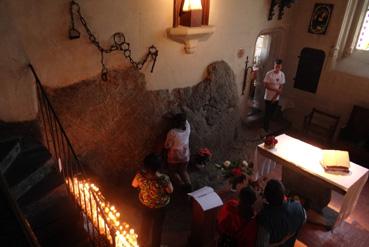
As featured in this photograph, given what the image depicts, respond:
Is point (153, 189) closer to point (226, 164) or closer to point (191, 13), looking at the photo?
point (226, 164)

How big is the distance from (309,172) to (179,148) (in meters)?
2.03

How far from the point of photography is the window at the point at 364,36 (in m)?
7.02

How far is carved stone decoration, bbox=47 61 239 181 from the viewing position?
453 centimetres

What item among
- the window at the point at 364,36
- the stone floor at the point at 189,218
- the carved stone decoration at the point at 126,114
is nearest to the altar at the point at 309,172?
the stone floor at the point at 189,218

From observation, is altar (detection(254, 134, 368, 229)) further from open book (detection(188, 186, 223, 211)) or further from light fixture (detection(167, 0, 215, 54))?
light fixture (detection(167, 0, 215, 54))

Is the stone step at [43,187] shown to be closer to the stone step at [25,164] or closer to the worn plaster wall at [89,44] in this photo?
the stone step at [25,164]

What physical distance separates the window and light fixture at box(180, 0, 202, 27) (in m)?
4.26

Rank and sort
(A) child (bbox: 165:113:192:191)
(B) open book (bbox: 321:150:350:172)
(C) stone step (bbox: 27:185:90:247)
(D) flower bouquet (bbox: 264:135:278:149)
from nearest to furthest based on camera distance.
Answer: (C) stone step (bbox: 27:185:90:247), (B) open book (bbox: 321:150:350:172), (A) child (bbox: 165:113:192:191), (D) flower bouquet (bbox: 264:135:278:149)

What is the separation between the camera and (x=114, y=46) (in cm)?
462

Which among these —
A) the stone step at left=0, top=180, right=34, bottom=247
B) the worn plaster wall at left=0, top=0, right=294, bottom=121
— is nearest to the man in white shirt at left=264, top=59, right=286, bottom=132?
the worn plaster wall at left=0, top=0, right=294, bottom=121

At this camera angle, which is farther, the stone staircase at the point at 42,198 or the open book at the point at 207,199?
the open book at the point at 207,199

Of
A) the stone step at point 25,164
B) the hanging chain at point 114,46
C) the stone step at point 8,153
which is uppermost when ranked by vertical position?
the hanging chain at point 114,46

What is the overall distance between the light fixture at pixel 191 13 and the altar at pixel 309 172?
7.93 feet

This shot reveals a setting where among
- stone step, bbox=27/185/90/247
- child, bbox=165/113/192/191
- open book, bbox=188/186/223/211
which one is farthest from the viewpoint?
child, bbox=165/113/192/191
